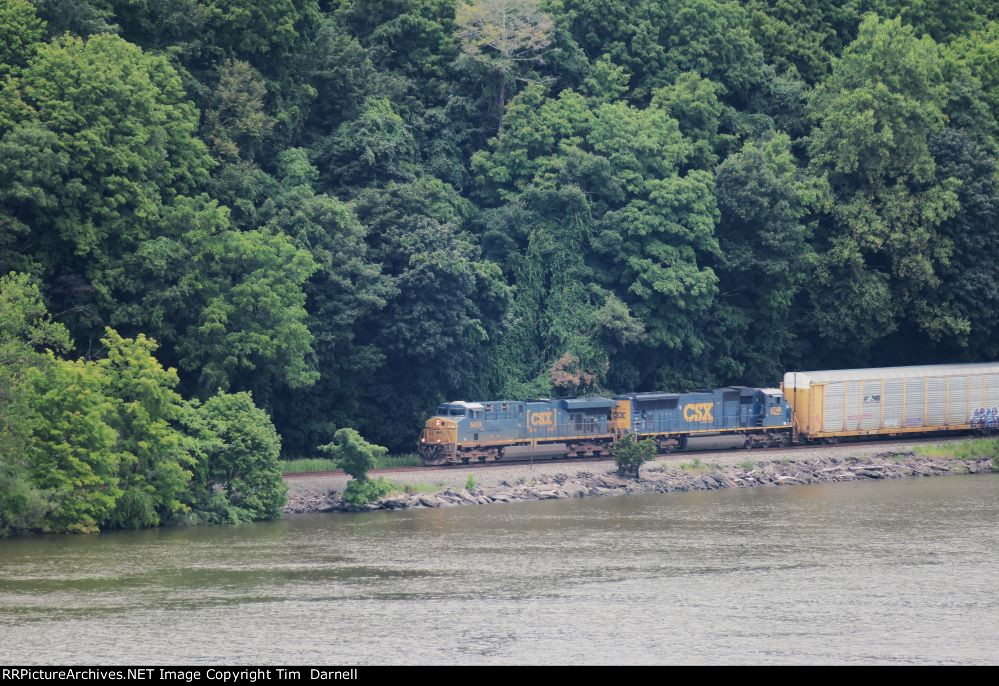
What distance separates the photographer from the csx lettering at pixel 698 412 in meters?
66.3

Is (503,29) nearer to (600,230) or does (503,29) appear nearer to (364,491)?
(600,230)

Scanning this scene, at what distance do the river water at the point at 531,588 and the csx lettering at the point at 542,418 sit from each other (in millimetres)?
6491

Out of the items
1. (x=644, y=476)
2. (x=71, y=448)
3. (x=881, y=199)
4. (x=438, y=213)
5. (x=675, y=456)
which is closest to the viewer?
(x=71, y=448)

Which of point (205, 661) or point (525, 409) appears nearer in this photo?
point (205, 661)

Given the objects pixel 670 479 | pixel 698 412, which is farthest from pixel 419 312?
pixel 698 412

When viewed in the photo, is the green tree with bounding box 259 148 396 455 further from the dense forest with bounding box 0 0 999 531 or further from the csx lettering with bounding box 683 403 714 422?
the csx lettering with bounding box 683 403 714 422

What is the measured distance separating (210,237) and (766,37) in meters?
31.3

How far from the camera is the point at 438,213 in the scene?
2628 inches

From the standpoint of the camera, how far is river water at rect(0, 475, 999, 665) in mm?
36906

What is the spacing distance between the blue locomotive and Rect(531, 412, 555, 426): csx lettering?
4 centimetres

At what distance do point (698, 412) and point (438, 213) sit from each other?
12.5m

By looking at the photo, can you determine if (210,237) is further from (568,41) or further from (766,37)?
(766,37)

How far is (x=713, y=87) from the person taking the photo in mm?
74125
